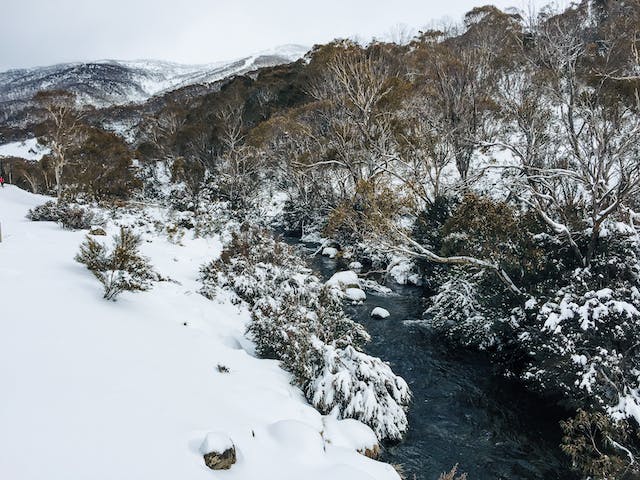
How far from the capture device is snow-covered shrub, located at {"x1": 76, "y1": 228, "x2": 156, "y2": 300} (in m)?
7.79

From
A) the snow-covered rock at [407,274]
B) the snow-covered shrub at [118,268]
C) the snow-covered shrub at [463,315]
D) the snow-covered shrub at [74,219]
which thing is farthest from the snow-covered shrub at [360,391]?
the snow-covered shrub at [74,219]

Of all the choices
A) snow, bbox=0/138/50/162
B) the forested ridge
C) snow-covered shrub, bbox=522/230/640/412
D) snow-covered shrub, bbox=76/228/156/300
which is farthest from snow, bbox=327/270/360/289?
snow, bbox=0/138/50/162

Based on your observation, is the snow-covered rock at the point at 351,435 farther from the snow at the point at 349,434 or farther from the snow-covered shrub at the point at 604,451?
the snow-covered shrub at the point at 604,451

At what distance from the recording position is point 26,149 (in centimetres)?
5562

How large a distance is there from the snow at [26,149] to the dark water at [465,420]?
58636 mm

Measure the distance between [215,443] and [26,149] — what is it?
6856 centimetres

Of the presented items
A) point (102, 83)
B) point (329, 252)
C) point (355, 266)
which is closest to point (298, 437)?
point (355, 266)

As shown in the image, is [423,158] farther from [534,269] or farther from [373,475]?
[373,475]

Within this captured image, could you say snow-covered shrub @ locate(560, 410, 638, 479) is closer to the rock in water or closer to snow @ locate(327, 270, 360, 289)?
the rock in water

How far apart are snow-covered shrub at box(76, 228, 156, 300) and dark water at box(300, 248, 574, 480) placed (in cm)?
616

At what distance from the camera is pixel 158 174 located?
41.1 m

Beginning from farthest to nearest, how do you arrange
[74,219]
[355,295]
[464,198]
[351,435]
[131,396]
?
1. [355,295]
2. [74,219]
3. [464,198]
4. [351,435]
5. [131,396]

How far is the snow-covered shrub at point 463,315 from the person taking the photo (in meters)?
10.9

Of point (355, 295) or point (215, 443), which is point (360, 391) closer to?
point (215, 443)
